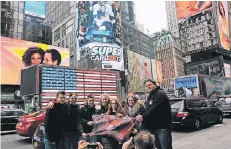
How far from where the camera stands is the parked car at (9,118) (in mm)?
15336

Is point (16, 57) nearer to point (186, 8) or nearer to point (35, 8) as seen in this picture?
point (35, 8)

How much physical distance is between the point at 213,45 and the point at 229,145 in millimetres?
73040

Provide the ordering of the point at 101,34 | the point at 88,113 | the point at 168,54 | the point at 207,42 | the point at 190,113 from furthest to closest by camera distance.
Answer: the point at 168,54
the point at 207,42
the point at 101,34
the point at 190,113
the point at 88,113

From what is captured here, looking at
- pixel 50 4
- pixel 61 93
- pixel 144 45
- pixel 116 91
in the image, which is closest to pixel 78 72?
pixel 116 91

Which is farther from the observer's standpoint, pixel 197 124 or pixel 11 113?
pixel 11 113

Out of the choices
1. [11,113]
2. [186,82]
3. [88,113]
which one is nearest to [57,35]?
[186,82]

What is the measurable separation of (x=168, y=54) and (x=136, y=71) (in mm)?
92259

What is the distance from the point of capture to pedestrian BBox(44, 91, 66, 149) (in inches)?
191

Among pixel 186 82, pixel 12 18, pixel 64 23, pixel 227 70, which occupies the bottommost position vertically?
pixel 186 82

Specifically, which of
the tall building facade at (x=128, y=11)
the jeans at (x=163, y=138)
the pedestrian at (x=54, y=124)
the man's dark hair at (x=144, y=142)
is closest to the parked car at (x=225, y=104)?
the jeans at (x=163, y=138)

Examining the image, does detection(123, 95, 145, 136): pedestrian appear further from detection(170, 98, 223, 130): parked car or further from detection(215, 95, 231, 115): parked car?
detection(215, 95, 231, 115): parked car

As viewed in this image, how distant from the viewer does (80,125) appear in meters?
5.58

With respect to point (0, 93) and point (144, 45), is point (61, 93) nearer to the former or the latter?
point (0, 93)

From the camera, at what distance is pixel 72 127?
5.51 meters
